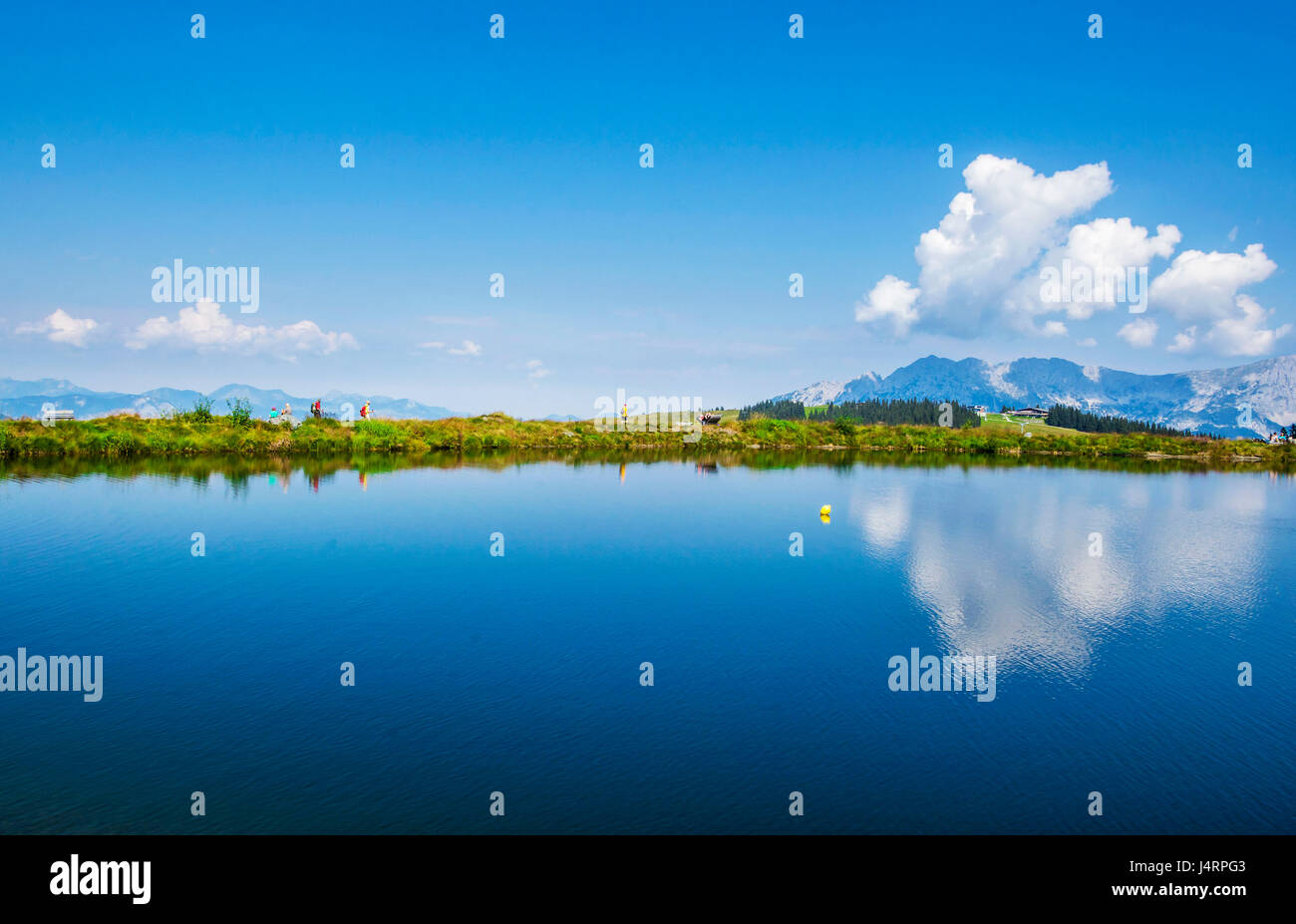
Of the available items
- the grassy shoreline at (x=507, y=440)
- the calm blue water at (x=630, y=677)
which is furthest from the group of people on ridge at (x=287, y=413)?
the calm blue water at (x=630, y=677)

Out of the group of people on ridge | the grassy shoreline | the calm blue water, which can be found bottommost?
the calm blue water

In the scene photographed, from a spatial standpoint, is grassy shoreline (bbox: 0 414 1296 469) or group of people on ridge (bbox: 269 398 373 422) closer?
grassy shoreline (bbox: 0 414 1296 469)

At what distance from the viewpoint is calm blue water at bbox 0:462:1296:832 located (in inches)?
492

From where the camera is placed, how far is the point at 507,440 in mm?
100625

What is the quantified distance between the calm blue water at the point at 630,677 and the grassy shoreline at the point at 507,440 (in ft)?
111

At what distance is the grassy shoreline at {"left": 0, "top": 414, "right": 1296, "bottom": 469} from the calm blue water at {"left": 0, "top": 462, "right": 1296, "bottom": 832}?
33873 mm

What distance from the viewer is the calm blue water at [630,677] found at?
12.5 m

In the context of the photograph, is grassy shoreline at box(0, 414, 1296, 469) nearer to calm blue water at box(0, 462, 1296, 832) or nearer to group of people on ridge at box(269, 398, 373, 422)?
group of people on ridge at box(269, 398, 373, 422)

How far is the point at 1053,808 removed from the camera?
1261 cm

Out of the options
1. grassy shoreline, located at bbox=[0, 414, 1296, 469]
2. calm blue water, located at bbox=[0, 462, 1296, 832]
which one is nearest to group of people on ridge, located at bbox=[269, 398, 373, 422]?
grassy shoreline, located at bbox=[0, 414, 1296, 469]

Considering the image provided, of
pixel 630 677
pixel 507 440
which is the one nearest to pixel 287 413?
pixel 507 440

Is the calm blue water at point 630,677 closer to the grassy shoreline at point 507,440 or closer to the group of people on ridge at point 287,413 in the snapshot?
the grassy shoreline at point 507,440

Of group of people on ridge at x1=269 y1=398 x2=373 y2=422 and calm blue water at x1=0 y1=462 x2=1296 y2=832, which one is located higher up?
group of people on ridge at x1=269 y1=398 x2=373 y2=422
